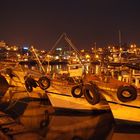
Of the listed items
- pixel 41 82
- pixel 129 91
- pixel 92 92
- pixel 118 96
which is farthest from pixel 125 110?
pixel 41 82

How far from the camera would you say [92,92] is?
61.8 ft

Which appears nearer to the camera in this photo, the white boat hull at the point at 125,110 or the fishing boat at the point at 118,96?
the fishing boat at the point at 118,96

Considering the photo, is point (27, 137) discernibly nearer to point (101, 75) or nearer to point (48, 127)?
point (48, 127)

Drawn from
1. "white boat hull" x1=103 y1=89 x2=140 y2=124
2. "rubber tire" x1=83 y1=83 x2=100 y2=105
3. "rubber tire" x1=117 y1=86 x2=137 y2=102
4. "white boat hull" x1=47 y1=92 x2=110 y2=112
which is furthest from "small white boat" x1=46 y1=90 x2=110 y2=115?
"rubber tire" x1=117 y1=86 x2=137 y2=102

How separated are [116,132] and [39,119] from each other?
5027mm

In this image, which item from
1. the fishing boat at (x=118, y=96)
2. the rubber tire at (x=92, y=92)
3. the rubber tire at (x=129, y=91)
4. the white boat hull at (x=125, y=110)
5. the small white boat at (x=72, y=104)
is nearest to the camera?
the rubber tire at (x=129, y=91)

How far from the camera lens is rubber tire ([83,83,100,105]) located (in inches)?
739

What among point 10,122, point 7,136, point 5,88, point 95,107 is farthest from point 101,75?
point 5,88

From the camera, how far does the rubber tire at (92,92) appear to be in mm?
18767

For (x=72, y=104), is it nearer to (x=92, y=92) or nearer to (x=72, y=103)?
(x=72, y=103)

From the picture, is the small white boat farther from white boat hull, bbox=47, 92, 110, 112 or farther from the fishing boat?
the fishing boat

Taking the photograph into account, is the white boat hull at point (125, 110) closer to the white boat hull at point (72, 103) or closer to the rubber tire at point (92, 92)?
the rubber tire at point (92, 92)

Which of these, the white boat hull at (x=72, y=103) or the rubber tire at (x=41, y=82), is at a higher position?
the rubber tire at (x=41, y=82)

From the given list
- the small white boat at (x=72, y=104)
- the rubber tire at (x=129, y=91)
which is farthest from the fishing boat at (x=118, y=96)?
the small white boat at (x=72, y=104)
